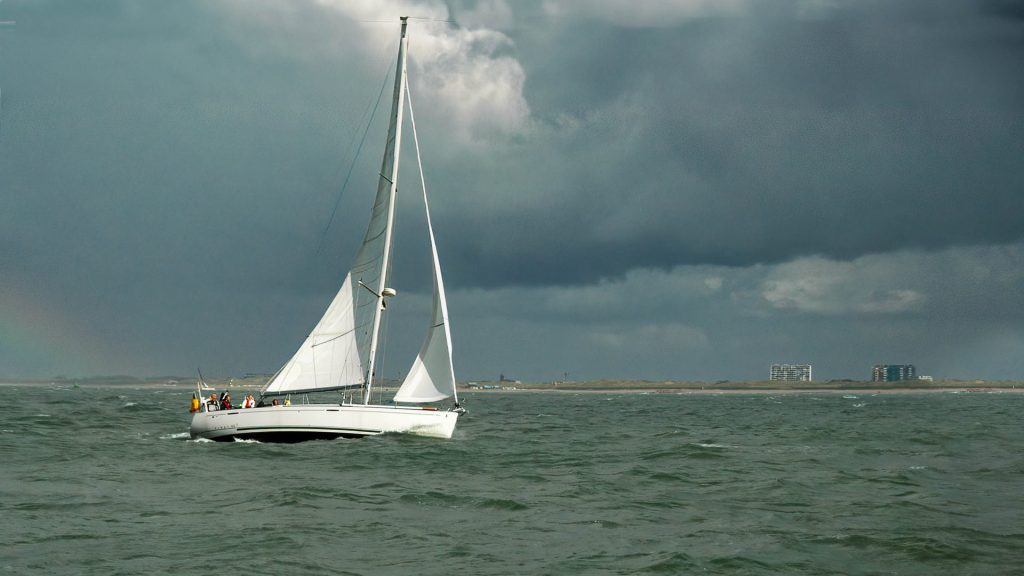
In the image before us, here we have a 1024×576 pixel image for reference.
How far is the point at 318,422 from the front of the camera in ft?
145

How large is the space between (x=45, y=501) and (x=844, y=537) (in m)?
22.3

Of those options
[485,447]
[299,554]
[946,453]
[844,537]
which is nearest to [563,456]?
[485,447]

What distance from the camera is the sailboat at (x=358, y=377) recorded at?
1751 inches

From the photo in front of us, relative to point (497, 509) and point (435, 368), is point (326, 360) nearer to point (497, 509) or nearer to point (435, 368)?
point (435, 368)

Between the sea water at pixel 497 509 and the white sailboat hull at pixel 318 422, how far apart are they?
2.05 ft

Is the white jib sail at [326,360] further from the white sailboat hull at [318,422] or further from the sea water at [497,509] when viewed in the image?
the sea water at [497,509]

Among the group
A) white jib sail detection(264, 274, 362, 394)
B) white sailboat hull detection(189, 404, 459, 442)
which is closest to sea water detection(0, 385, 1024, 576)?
white sailboat hull detection(189, 404, 459, 442)

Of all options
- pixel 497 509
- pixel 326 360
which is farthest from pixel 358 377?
pixel 497 509

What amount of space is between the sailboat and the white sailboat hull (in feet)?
0.16

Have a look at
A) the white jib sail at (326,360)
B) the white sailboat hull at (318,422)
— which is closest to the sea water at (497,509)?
the white sailboat hull at (318,422)

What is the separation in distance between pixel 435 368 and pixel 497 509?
67.8 ft

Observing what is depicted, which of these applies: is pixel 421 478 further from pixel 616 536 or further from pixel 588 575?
pixel 588 575

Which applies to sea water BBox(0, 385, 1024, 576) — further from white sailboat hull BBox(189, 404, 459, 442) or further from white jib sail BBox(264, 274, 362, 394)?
white jib sail BBox(264, 274, 362, 394)

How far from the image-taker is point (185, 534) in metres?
22.5
